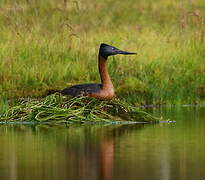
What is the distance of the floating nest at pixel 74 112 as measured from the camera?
12648mm

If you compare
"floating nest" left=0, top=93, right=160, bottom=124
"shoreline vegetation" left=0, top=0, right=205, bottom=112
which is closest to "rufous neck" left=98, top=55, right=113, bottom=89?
"floating nest" left=0, top=93, right=160, bottom=124

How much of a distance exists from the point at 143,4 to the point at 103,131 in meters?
18.3

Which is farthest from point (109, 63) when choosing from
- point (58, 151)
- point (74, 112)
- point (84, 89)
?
point (58, 151)

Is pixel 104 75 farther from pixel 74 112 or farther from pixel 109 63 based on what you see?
pixel 109 63

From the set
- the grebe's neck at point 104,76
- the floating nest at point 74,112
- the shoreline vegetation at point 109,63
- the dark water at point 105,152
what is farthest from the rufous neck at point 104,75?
the shoreline vegetation at point 109,63

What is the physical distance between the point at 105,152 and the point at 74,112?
2.97m

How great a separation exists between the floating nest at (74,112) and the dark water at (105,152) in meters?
0.40

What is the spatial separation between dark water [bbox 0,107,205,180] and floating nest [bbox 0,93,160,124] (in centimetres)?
40

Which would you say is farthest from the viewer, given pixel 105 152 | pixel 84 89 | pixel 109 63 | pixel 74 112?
pixel 109 63

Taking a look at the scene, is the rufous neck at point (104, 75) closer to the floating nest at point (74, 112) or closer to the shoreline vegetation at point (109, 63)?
the floating nest at point (74, 112)

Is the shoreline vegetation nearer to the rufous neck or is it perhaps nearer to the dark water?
the rufous neck

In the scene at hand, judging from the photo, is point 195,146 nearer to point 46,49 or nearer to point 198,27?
point 46,49

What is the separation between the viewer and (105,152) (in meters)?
9.76

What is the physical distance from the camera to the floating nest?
12648mm
